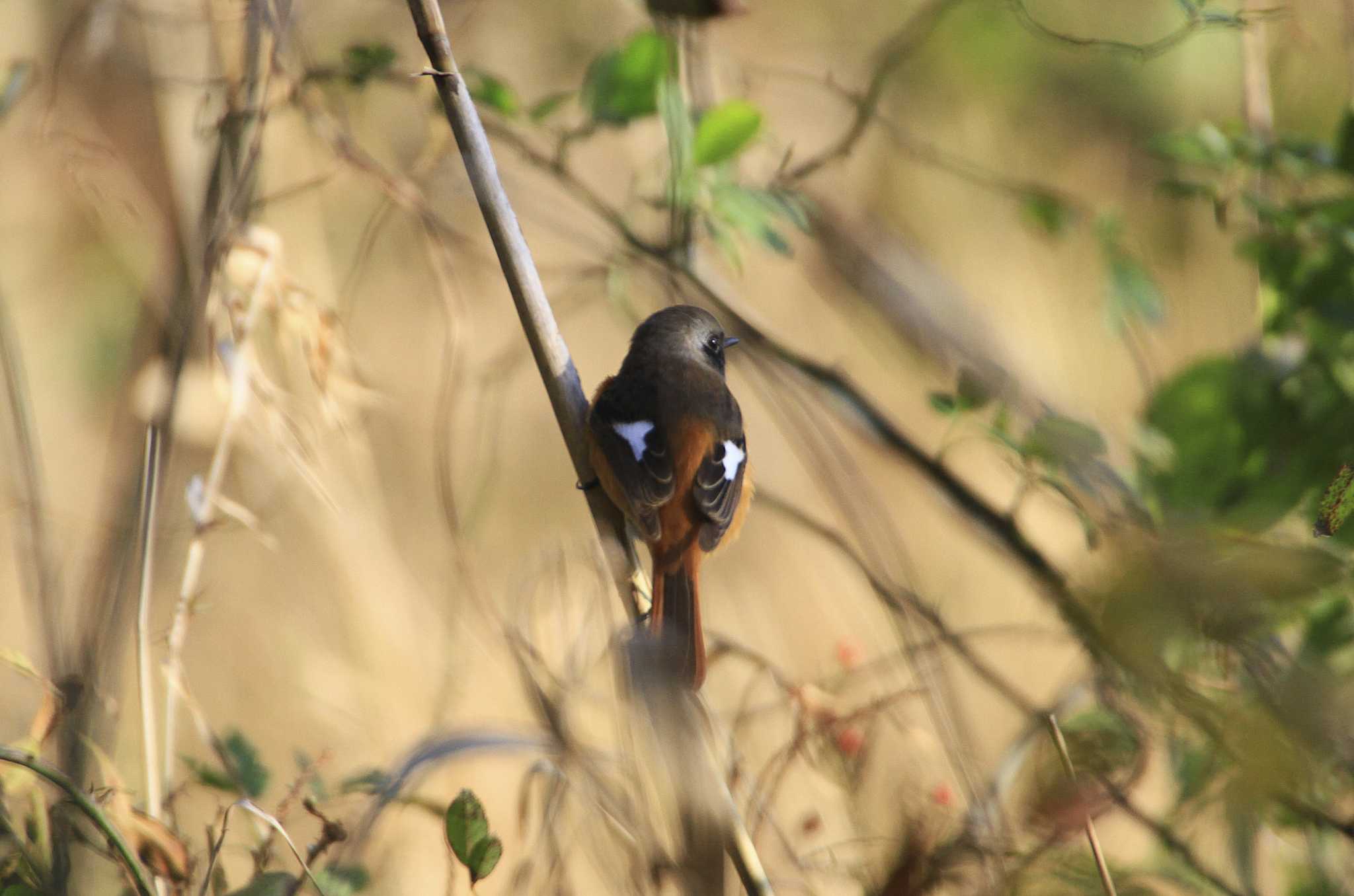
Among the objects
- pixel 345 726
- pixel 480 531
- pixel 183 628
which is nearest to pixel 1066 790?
pixel 183 628

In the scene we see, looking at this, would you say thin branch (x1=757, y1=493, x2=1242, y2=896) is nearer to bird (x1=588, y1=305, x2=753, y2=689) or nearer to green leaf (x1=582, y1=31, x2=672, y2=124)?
bird (x1=588, y1=305, x2=753, y2=689)

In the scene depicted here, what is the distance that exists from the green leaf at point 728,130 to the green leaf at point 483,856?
1.53 metres

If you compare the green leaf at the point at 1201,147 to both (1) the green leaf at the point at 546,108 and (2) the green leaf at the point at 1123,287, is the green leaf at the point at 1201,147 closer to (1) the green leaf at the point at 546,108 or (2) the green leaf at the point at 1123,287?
(2) the green leaf at the point at 1123,287

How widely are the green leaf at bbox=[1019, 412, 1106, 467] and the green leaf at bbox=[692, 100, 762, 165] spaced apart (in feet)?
3.02

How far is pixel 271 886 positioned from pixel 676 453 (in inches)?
70.9

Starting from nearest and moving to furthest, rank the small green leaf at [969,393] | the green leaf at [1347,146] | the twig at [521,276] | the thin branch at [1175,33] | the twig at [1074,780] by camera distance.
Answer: the twig at [1074,780], the twig at [521,276], the thin branch at [1175,33], the small green leaf at [969,393], the green leaf at [1347,146]

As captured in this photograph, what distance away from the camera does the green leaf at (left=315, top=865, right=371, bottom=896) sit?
6.07 feet

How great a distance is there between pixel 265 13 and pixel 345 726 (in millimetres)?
2244

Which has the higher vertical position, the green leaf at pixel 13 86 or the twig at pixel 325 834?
the green leaf at pixel 13 86

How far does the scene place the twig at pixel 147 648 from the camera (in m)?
2.00

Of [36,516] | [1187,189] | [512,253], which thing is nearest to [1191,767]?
[1187,189]

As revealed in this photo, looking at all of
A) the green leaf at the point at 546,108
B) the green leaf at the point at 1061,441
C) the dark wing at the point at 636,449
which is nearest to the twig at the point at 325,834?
the dark wing at the point at 636,449

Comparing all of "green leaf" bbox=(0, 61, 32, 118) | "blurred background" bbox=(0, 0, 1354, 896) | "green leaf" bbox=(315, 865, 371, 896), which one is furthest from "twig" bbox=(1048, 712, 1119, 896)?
"green leaf" bbox=(0, 61, 32, 118)

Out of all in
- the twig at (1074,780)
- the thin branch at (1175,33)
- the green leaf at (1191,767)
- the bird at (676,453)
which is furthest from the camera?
the bird at (676,453)
